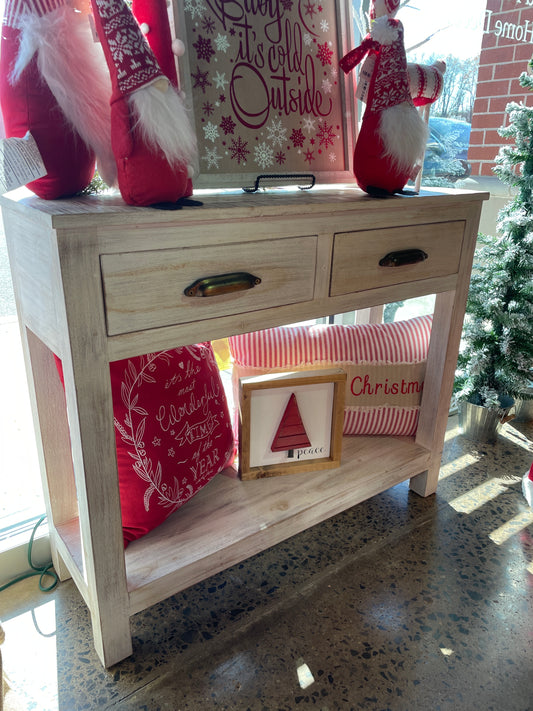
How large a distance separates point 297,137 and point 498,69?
117cm

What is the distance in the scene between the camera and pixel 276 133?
106 cm

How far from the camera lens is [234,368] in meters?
1.28

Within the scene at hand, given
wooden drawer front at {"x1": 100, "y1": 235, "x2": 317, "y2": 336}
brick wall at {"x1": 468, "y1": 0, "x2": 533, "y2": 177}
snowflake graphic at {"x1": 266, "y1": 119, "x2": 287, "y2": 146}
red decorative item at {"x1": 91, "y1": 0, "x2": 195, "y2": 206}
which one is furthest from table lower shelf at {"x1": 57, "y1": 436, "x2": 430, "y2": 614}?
brick wall at {"x1": 468, "y1": 0, "x2": 533, "y2": 177}

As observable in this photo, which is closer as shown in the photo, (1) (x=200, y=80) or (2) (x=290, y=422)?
(1) (x=200, y=80)

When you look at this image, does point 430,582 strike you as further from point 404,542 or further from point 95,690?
point 95,690

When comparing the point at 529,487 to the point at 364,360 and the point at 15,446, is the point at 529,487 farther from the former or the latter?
the point at 15,446

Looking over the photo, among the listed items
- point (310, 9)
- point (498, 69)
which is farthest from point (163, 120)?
point (498, 69)

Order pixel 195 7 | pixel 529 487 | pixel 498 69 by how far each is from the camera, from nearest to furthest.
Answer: pixel 195 7 → pixel 529 487 → pixel 498 69

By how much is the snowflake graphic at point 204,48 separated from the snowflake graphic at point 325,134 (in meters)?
0.29

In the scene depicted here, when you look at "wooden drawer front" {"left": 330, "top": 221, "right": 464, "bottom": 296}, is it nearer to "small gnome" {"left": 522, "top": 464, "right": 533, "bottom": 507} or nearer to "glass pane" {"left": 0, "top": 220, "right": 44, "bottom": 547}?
"small gnome" {"left": 522, "top": 464, "right": 533, "bottom": 507}

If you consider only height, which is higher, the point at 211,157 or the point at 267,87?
the point at 267,87

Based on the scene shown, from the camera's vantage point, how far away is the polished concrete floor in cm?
89

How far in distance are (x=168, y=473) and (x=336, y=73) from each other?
3.15 ft

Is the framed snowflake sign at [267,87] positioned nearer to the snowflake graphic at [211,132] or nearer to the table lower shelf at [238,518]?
the snowflake graphic at [211,132]
